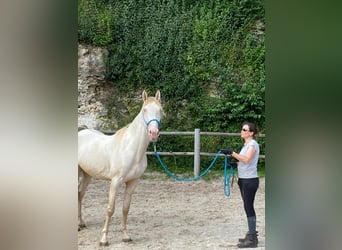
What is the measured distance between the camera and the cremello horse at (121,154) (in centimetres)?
260

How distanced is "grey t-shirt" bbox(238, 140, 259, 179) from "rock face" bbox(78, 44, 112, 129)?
0.87 m

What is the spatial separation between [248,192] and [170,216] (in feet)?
1.67

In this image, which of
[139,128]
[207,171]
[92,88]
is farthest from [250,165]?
[92,88]

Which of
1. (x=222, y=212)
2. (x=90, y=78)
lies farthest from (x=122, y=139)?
(x=222, y=212)

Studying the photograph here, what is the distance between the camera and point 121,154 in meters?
2.65

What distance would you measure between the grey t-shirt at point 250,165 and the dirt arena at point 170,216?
0.13 meters

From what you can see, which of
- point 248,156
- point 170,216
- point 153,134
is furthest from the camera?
point 170,216

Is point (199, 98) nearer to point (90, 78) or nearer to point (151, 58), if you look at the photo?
point (151, 58)

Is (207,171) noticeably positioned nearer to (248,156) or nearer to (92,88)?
(248,156)

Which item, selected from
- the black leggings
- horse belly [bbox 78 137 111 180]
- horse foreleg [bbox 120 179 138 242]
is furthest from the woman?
horse belly [bbox 78 137 111 180]
